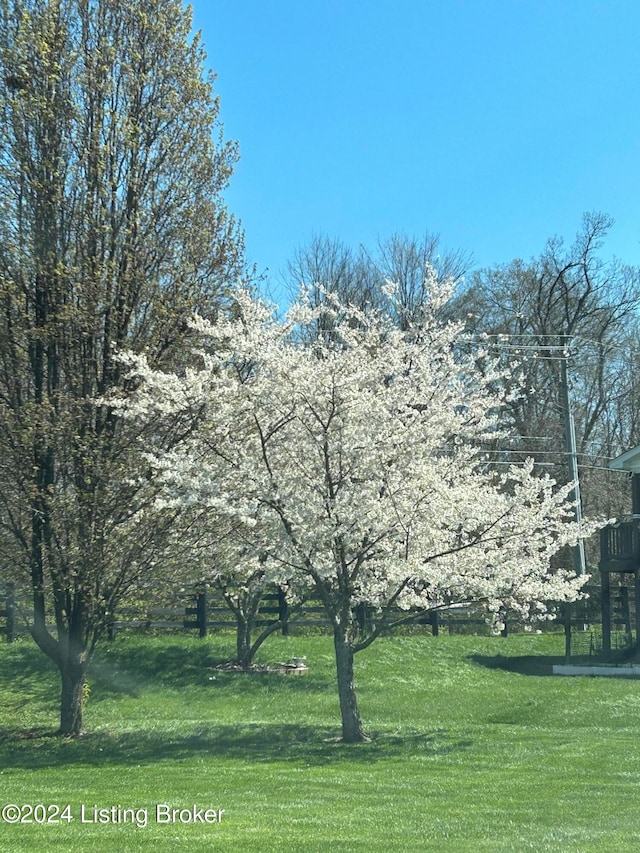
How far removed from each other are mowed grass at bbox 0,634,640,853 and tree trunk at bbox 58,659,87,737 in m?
0.35

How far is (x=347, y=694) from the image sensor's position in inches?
461

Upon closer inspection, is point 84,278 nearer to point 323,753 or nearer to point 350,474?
point 350,474

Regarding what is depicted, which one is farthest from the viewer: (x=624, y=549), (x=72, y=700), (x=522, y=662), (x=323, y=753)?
(x=522, y=662)

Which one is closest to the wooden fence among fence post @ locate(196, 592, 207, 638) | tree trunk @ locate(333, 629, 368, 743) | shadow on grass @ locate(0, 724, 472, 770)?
fence post @ locate(196, 592, 207, 638)

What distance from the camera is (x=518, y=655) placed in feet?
72.3

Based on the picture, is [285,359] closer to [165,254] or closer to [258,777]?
[165,254]

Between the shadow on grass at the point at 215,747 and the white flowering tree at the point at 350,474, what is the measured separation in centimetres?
73

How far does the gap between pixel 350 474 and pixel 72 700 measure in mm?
5256

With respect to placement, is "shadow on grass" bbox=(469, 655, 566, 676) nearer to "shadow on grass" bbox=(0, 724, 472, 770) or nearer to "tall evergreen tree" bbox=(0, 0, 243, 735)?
"shadow on grass" bbox=(0, 724, 472, 770)

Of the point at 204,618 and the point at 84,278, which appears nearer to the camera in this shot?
the point at 84,278

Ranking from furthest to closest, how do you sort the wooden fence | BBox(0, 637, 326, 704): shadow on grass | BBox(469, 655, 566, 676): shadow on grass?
BBox(469, 655, 566, 676): shadow on grass
the wooden fence
BBox(0, 637, 326, 704): shadow on grass

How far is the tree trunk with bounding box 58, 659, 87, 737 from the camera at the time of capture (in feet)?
41.2

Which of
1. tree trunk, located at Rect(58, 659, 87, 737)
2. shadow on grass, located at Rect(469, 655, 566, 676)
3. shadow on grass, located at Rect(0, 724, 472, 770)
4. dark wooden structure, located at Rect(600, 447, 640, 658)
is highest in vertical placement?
dark wooden structure, located at Rect(600, 447, 640, 658)

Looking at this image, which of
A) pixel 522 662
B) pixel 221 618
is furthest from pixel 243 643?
pixel 522 662
